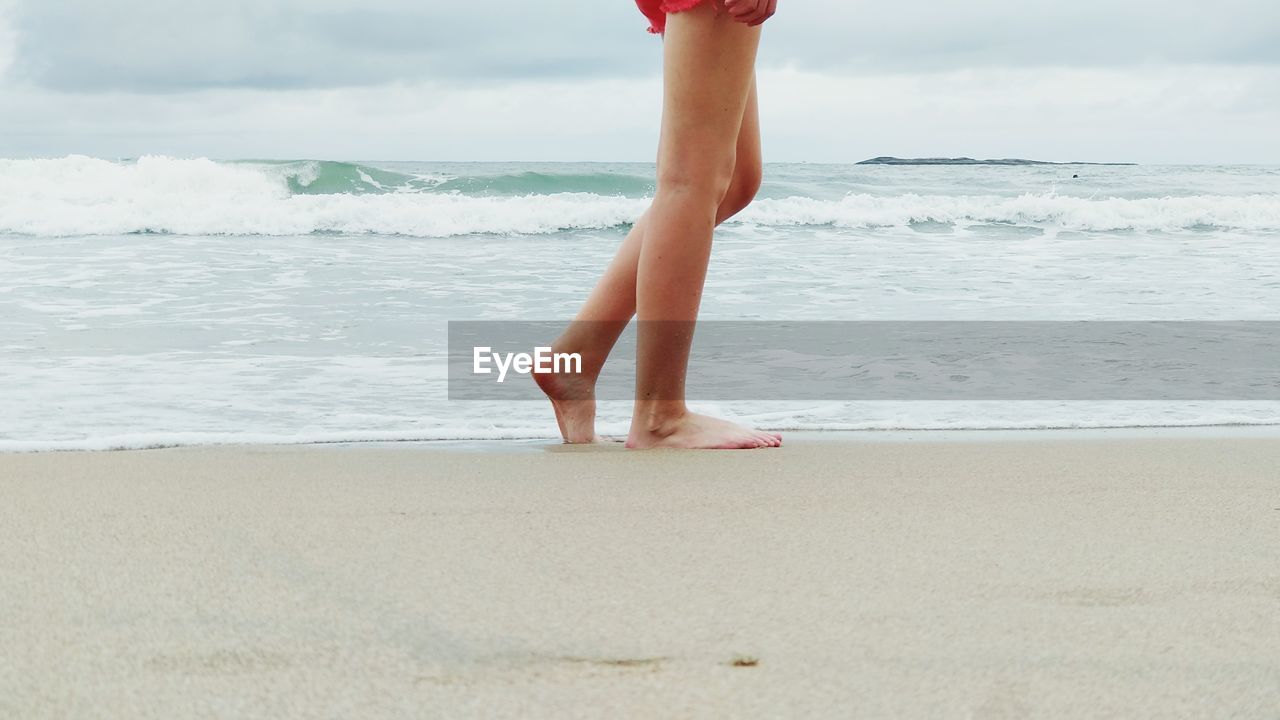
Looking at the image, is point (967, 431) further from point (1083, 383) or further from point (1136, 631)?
point (1136, 631)

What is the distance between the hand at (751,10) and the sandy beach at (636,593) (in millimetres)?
768

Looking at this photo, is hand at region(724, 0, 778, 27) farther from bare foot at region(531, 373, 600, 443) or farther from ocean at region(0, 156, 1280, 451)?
ocean at region(0, 156, 1280, 451)

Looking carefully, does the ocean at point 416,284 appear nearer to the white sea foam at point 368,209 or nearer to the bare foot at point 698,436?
the white sea foam at point 368,209

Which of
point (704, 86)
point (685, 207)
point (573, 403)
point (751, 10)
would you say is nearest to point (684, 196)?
point (685, 207)

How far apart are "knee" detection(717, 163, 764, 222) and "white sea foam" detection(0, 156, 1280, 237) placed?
9.06 m

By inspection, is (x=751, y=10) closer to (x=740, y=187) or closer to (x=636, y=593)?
(x=740, y=187)

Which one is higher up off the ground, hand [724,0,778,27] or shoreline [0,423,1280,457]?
hand [724,0,778,27]

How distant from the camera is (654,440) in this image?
2.18m

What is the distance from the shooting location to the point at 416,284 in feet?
19.1

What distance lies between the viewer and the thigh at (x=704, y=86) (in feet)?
6.66

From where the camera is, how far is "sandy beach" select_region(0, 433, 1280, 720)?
2.75ft

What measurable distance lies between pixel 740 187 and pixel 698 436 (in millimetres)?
516

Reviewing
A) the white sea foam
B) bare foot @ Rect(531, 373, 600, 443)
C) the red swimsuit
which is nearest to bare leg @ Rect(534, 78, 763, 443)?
bare foot @ Rect(531, 373, 600, 443)

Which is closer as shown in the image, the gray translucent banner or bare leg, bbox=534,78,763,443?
bare leg, bbox=534,78,763,443
